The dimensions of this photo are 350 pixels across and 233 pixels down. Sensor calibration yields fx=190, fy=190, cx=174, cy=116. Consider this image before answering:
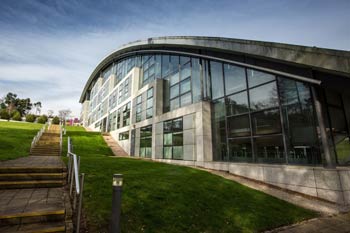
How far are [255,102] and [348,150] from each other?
5.22 meters

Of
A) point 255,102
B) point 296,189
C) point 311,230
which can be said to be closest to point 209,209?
point 311,230

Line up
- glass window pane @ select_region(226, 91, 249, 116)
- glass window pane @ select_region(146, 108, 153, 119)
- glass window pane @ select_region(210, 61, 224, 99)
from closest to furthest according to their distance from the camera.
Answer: glass window pane @ select_region(226, 91, 249, 116), glass window pane @ select_region(210, 61, 224, 99), glass window pane @ select_region(146, 108, 153, 119)

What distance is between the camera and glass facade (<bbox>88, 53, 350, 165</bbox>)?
355 inches

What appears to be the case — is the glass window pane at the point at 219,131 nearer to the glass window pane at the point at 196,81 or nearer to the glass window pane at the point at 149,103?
the glass window pane at the point at 196,81

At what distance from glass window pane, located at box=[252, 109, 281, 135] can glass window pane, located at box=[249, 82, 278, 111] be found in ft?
1.23

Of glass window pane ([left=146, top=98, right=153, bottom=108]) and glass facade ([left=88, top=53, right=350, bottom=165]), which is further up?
glass window pane ([left=146, top=98, right=153, bottom=108])

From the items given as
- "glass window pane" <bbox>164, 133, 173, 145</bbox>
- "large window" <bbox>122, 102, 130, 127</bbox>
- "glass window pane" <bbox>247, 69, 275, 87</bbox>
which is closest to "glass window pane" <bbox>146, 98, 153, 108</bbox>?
"glass window pane" <bbox>164, 133, 173, 145</bbox>

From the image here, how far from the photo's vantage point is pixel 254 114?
10.8 metres

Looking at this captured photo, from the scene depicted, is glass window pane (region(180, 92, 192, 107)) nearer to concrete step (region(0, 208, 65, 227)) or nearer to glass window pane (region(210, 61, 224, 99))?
glass window pane (region(210, 61, 224, 99))

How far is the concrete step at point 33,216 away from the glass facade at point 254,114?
30.9ft

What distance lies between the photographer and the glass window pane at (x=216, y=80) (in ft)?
44.1

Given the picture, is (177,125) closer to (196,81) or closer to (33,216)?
(196,81)

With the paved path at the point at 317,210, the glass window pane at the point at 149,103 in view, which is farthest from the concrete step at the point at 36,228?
the glass window pane at the point at 149,103

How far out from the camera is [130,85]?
27031 mm
